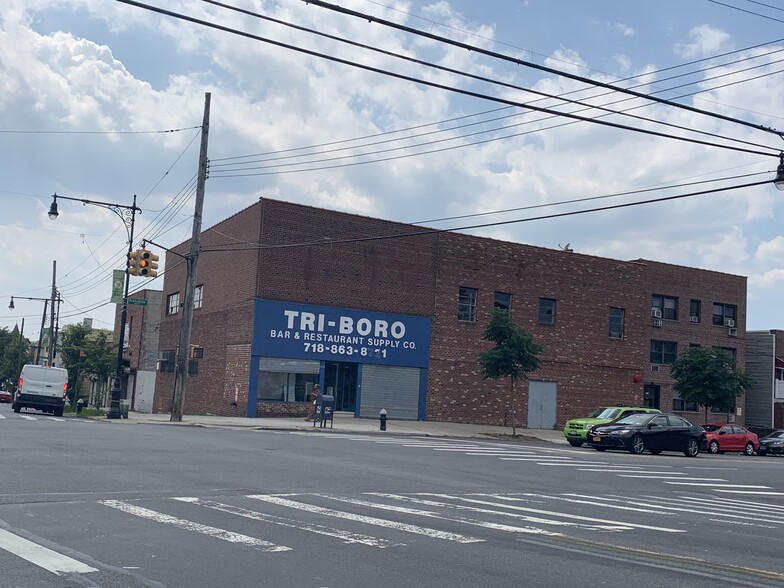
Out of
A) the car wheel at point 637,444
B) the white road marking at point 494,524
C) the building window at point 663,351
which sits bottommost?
the white road marking at point 494,524

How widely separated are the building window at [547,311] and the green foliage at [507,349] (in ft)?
30.3

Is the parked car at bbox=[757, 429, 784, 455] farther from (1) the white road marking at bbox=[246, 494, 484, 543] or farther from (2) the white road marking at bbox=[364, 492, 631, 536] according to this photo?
(1) the white road marking at bbox=[246, 494, 484, 543]

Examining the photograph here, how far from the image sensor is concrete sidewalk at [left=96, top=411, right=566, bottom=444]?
32688 mm

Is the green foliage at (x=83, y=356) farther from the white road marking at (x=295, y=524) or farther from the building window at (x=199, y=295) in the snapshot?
the white road marking at (x=295, y=524)

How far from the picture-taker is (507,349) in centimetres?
3619

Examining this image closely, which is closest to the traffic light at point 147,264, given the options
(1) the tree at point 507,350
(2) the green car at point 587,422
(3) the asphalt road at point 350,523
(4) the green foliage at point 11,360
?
(3) the asphalt road at point 350,523

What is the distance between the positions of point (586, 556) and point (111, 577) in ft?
15.3

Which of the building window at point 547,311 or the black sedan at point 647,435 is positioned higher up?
the building window at point 547,311

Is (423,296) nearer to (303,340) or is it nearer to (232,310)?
(303,340)

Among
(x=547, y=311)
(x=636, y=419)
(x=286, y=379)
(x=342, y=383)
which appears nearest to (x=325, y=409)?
(x=286, y=379)

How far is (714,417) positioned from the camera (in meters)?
52.7

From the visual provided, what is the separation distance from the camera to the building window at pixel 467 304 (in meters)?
43.5

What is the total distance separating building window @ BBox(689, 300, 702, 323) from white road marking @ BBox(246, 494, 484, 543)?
145 ft

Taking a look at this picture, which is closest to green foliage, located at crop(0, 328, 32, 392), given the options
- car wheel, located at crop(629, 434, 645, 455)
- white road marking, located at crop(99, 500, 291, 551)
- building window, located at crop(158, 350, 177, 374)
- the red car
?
building window, located at crop(158, 350, 177, 374)
